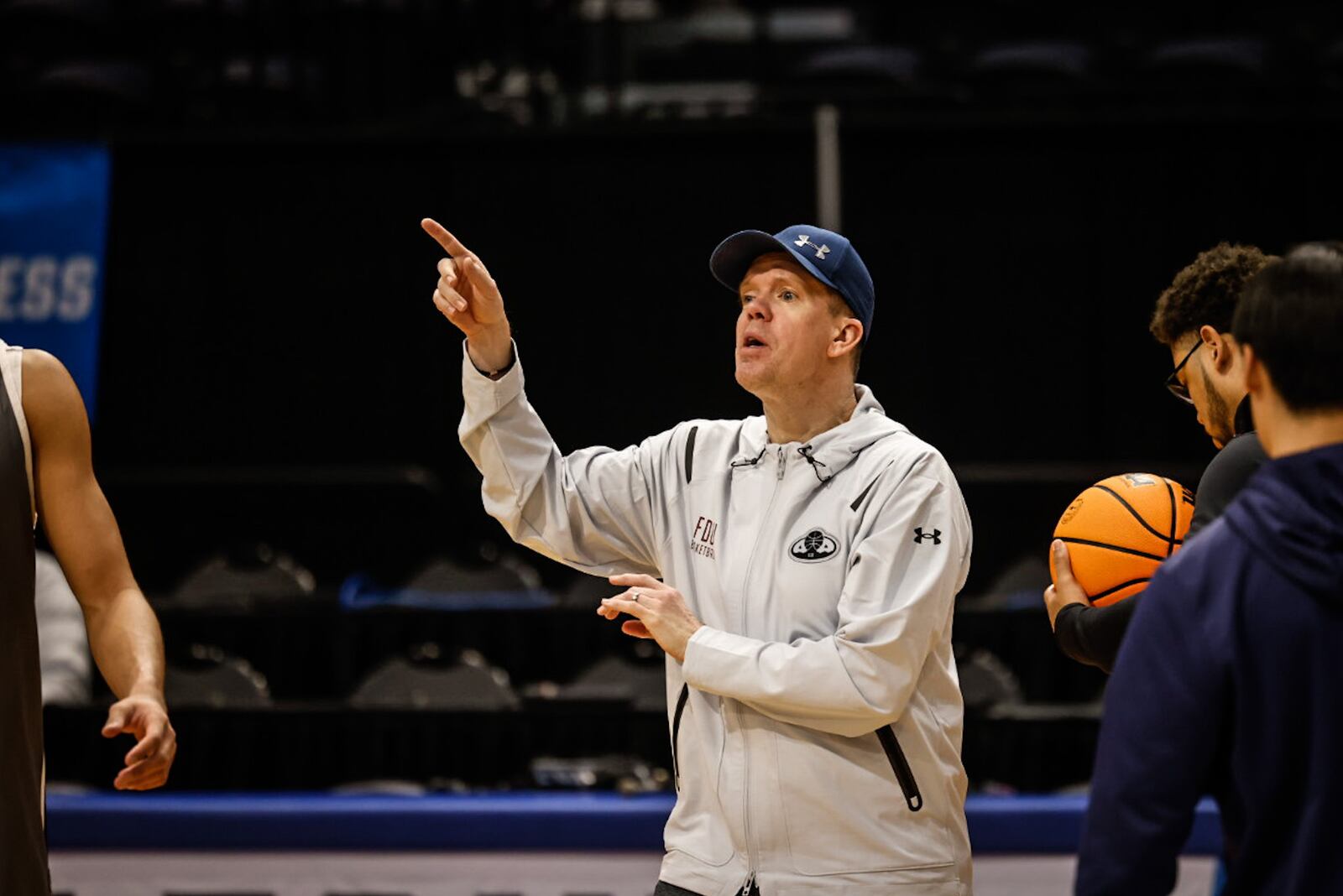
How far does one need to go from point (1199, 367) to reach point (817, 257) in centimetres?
80

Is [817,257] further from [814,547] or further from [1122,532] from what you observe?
[1122,532]

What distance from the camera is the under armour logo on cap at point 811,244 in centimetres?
314

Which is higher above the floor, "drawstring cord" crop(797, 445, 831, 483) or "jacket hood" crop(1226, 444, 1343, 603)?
"jacket hood" crop(1226, 444, 1343, 603)

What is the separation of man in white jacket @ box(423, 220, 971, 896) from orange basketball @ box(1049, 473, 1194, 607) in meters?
0.23

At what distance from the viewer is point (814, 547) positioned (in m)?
2.94

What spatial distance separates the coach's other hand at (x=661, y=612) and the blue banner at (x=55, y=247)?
5.93 metres

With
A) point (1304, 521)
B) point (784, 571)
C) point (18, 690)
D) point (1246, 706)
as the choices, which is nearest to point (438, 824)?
point (784, 571)

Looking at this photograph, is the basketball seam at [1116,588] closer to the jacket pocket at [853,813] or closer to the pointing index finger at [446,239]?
the jacket pocket at [853,813]

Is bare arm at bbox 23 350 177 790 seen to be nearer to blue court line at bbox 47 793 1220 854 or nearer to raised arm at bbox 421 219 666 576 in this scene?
raised arm at bbox 421 219 666 576


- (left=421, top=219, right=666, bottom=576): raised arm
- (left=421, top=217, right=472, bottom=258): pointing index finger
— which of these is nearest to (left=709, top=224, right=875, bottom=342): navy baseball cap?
(left=421, top=219, right=666, bottom=576): raised arm

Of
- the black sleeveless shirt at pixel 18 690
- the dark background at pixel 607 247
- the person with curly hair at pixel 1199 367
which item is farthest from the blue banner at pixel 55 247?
the person with curly hair at pixel 1199 367

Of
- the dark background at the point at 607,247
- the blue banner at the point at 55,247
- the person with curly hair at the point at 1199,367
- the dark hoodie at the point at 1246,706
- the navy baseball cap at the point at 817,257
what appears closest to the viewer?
the dark hoodie at the point at 1246,706

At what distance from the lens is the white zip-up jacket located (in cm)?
278

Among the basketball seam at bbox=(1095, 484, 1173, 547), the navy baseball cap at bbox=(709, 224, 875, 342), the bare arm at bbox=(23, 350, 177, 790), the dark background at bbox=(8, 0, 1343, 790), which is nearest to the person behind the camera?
the bare arm at bbox=(23, 350, 177, 790)
